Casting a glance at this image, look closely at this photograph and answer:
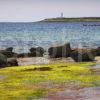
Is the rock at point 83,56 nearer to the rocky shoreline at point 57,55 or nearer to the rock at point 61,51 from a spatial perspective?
the rocky shoreline at point 57,55

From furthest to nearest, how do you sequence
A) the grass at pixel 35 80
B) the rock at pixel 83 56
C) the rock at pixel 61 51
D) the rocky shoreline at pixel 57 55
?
the rock at pixel 61 51, the rock at pixel 83 56, the rocky shoreline at pixel 57 55, the grass at pixel 35 80

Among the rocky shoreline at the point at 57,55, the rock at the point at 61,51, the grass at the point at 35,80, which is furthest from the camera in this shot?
the rock at the point at 61,51

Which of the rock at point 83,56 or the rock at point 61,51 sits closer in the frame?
the rock at point 83,56

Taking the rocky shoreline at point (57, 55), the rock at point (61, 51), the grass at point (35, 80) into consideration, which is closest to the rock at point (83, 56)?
the rocky shoreline at point (57, 55)

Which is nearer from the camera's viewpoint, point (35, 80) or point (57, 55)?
point (35, 80)

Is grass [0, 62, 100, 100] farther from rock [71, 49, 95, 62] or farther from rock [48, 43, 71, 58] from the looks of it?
rock [48, 43, 71, 58]

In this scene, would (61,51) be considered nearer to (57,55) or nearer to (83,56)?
(57,55)

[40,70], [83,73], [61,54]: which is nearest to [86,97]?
[83,73]

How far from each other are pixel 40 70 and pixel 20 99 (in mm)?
9545

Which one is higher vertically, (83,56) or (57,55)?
(83,56)

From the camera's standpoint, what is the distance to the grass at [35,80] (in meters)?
18.9

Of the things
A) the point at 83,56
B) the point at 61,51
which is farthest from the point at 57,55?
the point at 83,56

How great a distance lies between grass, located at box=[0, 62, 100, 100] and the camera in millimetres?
18938

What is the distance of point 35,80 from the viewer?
22625 millimetres
